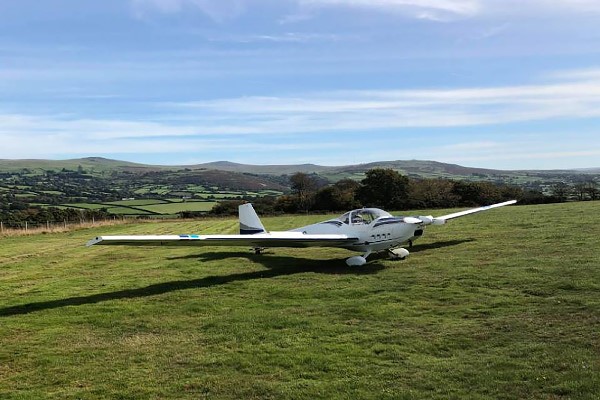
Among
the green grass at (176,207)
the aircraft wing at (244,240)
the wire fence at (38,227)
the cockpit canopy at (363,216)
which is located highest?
the cockpit canopy at (363,216)

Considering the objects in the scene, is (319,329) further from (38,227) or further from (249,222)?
(38,227)

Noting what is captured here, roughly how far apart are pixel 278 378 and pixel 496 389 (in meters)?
2.81

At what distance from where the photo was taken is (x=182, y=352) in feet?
25.3

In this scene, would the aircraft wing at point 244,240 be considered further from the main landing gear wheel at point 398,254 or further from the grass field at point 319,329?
the main landing gear wheel at point 398,254

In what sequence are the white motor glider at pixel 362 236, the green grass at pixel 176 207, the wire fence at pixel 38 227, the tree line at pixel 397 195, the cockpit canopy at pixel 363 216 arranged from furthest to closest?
the green grass at pixel 176 207 < the tree line at pixel 397 195 < the wire fence at pixel 38 227 < the cockpit canopy at pixel 363 216 < the white motor glider at pixel 362 236

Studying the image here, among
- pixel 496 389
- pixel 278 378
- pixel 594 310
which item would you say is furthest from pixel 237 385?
pixel 594 310

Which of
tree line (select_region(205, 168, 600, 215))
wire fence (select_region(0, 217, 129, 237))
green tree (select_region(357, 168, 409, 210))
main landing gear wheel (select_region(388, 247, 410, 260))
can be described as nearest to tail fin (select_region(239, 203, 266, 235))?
main landing gear wheel (select_region(388, 247, 410, 260))

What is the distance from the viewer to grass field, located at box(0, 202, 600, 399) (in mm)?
6215

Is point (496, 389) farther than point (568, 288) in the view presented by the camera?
No

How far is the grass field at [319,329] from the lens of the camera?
621 cm

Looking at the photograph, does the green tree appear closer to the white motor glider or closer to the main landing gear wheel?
the white motor glider

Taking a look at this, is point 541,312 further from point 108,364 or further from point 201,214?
point 201,214

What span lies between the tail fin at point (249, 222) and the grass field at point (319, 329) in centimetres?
372

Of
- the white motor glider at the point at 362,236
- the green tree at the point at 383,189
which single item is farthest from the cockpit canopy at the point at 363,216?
the green tree at the point at 383,189
